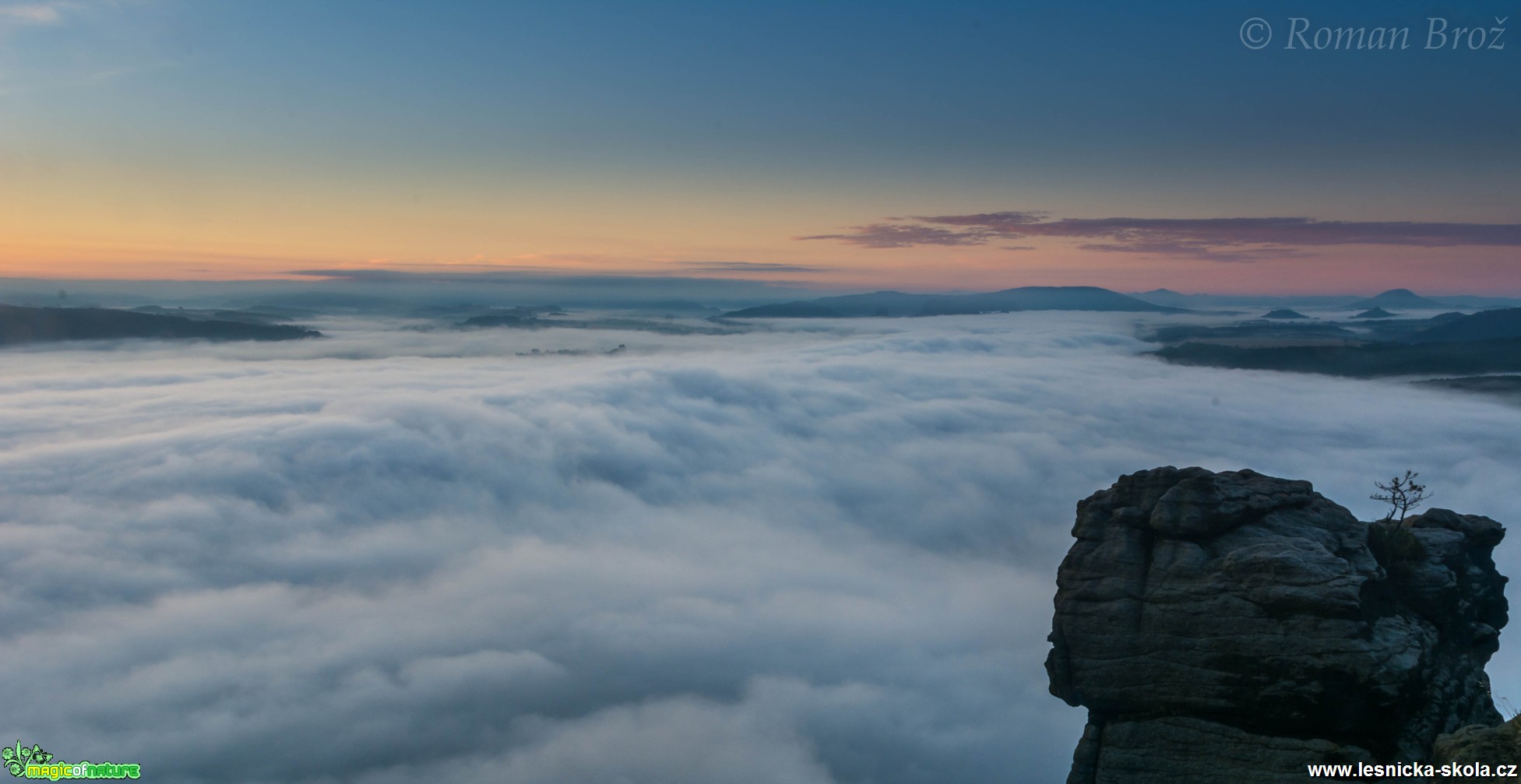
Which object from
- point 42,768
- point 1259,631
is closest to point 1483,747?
point 1259,631

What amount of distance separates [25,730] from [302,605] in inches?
1351

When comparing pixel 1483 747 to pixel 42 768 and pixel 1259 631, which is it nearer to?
pixel 1259 631

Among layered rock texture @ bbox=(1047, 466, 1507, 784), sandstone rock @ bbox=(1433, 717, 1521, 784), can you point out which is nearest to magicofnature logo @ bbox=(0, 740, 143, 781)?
layered rock texture @ bbox=(1047, 466, 1507, 784)

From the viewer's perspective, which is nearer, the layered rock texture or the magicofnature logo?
the layered rock texture

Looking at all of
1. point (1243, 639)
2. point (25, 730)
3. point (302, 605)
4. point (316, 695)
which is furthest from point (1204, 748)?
point (302, 605)

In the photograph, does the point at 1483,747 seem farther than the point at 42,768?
No

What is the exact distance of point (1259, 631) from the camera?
25.3 m

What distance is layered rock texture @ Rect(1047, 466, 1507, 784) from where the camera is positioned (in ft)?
78.3

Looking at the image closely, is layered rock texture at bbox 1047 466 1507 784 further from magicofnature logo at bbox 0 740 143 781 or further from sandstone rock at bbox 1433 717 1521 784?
magicofnature logo at bbox 0 740 143 781

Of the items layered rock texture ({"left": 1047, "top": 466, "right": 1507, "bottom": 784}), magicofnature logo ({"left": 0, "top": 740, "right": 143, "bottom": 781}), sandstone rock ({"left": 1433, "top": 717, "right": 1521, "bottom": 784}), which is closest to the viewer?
sandstone rock ({"left": 1433, "top": 717, "right": 1521, "bottom": 784})

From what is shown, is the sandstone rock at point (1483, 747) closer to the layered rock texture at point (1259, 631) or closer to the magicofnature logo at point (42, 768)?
the layered rock texture at point (1259, 631)

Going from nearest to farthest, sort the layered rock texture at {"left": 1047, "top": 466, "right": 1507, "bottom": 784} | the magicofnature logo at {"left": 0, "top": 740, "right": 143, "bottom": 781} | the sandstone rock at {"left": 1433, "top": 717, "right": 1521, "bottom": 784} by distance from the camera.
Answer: the sandstone rock at {"left": 1433, "top": 717, "right": 1521, "bottom": 784}
the layered rock texture at {"left": 1047, "top": 466, "right": 1507, "bottom": 784}
the magicofnature logo at {"left": 0, "top": 740, "right": 143, "bottom": 781}

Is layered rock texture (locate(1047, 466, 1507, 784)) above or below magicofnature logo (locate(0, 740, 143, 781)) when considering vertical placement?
above

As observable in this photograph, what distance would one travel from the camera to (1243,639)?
25406 millimetres
